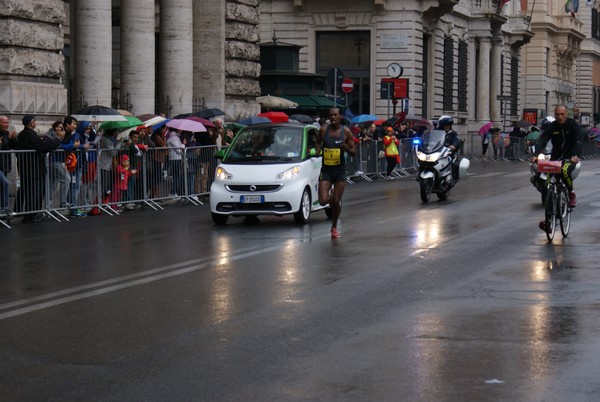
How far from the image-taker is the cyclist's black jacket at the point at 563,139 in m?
17.0

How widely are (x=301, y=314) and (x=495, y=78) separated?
65.7 metres

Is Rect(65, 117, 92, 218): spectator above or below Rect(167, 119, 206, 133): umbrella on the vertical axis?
below

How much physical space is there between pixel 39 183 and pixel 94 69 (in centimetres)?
802

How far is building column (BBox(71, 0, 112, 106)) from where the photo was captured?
28.2 m

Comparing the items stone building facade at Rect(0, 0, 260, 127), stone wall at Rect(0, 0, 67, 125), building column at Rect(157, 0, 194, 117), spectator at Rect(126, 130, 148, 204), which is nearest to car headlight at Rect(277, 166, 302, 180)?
spectator at Rect(126, 130, 148, 204)

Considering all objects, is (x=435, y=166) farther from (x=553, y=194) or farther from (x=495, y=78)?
(x=495, y=78)

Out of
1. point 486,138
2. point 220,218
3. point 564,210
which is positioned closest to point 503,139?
point 486,138

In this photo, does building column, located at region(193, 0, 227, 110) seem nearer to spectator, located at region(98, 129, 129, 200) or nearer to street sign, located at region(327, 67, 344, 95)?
street sign, located at region(327, 67, 344, 95)

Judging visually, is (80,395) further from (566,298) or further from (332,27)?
(332,27)

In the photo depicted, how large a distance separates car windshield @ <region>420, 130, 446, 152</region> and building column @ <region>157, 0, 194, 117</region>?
7.95 meters

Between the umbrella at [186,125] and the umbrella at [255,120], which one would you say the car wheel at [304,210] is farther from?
the umbrella at [255,120]

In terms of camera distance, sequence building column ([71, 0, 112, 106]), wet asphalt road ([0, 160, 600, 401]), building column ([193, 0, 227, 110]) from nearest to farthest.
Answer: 1. wet asphalt road ([0, 160, 600, 401])
2. building column ([71, 0, 112, 106])
3. building column ([193, 0, 227, 110])

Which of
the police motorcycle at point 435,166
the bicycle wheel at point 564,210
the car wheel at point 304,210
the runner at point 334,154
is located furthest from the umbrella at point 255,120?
the bicycle wheel at point 564,210

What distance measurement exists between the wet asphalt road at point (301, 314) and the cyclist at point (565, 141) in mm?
834
